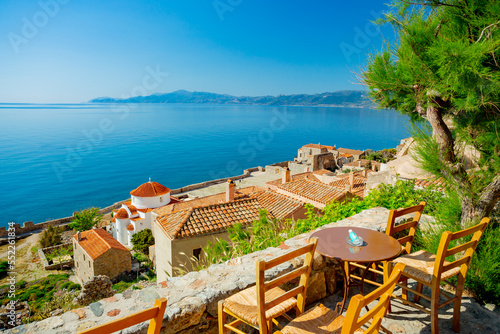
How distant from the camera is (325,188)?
1750cm

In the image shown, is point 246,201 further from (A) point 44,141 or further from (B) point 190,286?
(A) point 44,141

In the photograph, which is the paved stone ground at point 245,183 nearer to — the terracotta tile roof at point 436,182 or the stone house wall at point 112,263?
the stone house wall at point 112,263

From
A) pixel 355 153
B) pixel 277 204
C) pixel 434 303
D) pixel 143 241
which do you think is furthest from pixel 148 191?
pixel 355 153

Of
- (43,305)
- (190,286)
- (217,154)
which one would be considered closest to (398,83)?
(190,286)

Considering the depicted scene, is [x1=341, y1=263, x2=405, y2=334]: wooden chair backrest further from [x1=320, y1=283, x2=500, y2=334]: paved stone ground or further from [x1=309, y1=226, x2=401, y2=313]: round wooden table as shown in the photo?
[x1=320, y1=283, x2=500, y2=334]: paved stone ground

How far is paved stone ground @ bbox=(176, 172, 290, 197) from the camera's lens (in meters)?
38.7

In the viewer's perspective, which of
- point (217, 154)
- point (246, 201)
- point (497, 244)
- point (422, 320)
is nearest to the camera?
point (422, 320)

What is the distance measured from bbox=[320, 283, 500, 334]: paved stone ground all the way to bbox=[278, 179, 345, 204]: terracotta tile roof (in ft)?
37.9

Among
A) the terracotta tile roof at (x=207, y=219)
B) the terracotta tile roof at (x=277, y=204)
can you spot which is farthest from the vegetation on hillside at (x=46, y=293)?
the terracotta tile roof at (x=277, y=204)

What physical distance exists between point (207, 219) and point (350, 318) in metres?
10.9

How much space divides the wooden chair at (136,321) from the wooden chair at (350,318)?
0.96 m

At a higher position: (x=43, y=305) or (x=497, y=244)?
(x=497, y=244)

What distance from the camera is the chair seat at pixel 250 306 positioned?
7.74ft

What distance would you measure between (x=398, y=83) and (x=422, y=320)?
9.48ft
